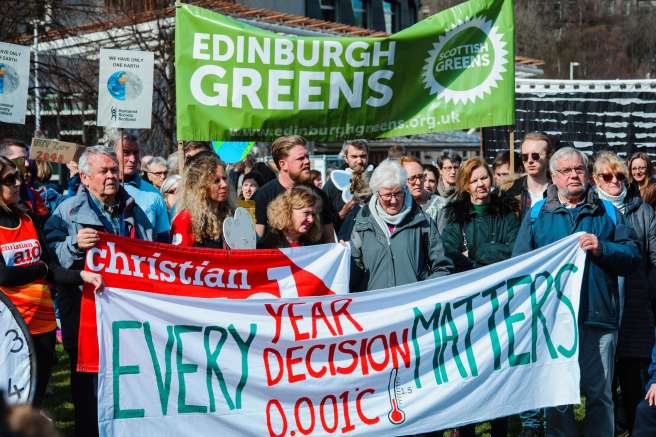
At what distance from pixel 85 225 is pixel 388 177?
1719 millimetres

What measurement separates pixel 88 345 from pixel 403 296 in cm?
172

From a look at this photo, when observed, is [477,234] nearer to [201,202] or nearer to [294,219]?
[294,219]

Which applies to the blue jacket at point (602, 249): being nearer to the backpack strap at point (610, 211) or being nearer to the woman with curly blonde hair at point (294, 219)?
the backpack strap at point (610, 211)

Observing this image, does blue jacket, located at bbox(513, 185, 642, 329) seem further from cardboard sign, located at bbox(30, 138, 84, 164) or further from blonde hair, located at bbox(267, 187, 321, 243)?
cardboard sign, located at bbox(30, 138, 84, 164)

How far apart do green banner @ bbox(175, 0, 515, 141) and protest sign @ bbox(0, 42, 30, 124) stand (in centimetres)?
151

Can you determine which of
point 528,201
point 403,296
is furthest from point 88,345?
point 528,201

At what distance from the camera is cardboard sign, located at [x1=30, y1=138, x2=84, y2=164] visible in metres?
8.20

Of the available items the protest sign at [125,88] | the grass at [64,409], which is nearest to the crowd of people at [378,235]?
the grass at [64,409]

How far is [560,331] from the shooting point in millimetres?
5516

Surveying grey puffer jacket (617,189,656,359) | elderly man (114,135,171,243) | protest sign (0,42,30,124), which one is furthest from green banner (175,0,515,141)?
protest sign (0,42,30,124)

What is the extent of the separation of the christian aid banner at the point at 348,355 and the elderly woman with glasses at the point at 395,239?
0.19 meters

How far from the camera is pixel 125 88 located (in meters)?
7.40

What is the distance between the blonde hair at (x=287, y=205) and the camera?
5641mm

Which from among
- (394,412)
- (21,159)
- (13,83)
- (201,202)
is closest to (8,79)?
(13,83)
